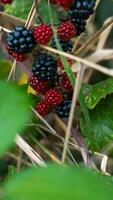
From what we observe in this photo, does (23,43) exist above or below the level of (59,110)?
above

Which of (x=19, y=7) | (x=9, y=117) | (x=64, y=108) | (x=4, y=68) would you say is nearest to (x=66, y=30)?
(x=64, y=108)

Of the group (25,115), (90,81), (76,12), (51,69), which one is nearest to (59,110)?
(51,69)

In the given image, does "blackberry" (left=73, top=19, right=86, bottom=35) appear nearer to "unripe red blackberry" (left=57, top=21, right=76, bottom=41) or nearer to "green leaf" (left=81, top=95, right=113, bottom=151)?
"unripe red blackberry" (left=57, top=21, right=76, bottom=41)

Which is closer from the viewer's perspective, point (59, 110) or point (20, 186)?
point (20, 186)

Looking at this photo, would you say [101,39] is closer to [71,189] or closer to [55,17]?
[55,17]

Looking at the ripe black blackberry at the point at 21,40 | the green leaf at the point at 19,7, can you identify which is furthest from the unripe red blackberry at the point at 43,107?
the green leaf at the point at 19,7

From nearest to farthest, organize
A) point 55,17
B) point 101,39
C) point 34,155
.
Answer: point 34,155
point 55,17
point 101,39
